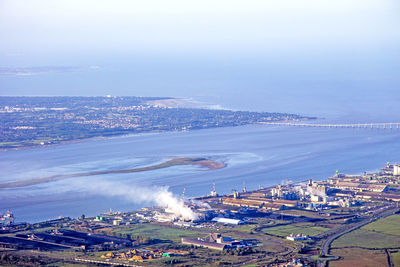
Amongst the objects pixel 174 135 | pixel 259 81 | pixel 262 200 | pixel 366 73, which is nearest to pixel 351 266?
pixel 262 200

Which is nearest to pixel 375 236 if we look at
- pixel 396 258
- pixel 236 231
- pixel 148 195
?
pixel 396 258

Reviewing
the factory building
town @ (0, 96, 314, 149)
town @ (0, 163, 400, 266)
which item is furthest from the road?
town @ (0, 96, 314, 149)

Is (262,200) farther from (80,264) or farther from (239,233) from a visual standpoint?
(80,264)

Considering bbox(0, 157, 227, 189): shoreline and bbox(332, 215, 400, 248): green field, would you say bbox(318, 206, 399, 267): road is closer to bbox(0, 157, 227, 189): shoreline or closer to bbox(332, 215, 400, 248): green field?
bbox(332, 215, 400, 248): green field

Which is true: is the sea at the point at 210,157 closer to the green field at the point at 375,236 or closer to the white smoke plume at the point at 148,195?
the white smoke plume at the point at 148,195

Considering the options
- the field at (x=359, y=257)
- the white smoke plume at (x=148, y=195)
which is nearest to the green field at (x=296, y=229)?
the field at (x=359, y=257)

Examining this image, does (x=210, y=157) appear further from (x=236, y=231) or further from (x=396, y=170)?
(x=236, y=231)
